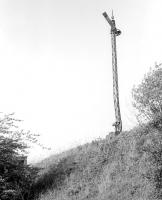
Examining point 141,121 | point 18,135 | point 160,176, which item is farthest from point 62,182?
point 160,176

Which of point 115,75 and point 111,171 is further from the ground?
point 115,75

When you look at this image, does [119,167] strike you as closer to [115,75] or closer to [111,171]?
[111,171]

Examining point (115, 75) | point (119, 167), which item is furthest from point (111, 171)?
point (115, 75)

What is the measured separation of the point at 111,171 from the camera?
21.2 metres

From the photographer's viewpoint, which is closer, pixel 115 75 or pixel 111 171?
pixel 111 171

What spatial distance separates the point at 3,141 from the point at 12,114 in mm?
1528

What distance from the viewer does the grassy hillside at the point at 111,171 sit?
17.0m

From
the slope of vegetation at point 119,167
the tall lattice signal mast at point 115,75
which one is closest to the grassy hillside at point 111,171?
the slope of vegetation at point 119,167

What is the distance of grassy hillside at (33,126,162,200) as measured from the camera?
17.0 meters

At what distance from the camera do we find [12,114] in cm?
2155

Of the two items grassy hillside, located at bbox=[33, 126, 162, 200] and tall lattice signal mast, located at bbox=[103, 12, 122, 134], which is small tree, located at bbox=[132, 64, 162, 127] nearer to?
grassy hillside, located at bbox=[33, 126, 162, 200]

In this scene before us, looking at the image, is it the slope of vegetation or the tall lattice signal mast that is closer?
the slope of vegetation

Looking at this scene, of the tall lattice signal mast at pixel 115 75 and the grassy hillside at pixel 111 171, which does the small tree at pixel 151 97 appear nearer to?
the grassy hillside at pixel 111 171

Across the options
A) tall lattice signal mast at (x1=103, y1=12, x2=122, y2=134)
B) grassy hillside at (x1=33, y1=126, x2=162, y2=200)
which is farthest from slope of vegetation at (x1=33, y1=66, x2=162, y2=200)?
tall lattice signal mast at (x1=103, y1=12, x2=122, y2=134)
